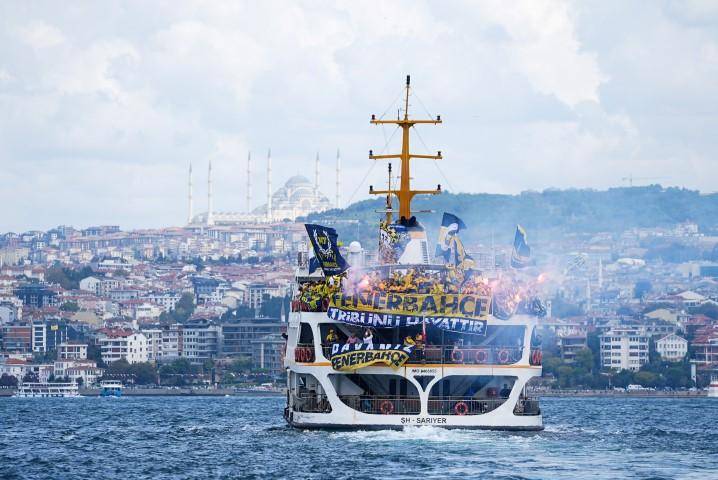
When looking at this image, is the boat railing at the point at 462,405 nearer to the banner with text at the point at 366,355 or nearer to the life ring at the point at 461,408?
the life ring at the point at 461,408

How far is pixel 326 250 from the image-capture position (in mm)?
59906

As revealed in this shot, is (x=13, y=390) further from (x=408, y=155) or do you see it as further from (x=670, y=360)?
(x=408, y=155)

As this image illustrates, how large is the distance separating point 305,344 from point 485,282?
583cm

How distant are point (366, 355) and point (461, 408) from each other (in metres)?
3.20

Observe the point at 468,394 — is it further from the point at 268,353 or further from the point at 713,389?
the point at 268,353

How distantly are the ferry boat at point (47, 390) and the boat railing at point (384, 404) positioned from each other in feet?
363

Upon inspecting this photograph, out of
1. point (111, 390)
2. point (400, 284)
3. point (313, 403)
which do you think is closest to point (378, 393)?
point (313, 403)

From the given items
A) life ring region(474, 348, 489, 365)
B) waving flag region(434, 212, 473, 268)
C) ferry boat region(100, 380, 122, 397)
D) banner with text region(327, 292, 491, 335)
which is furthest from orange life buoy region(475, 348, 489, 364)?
ferry boat region(100, 380, 122, 397)

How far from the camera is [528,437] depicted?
58.0 metres

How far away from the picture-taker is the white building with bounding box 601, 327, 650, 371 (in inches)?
7032

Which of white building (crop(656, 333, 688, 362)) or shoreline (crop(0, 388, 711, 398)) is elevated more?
white building (crop(656, 333, 688, 362))

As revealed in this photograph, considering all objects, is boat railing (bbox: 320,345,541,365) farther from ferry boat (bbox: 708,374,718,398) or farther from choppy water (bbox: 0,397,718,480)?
ferry boat (bbox: 708,374,718,398)

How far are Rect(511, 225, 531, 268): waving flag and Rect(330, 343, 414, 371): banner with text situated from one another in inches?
243

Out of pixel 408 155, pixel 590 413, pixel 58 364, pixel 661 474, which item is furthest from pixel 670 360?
pixel 661 474
